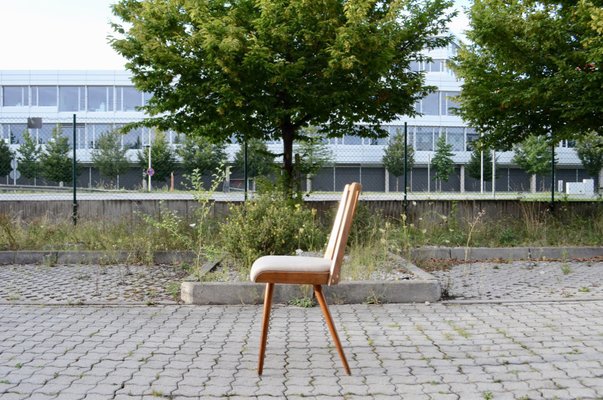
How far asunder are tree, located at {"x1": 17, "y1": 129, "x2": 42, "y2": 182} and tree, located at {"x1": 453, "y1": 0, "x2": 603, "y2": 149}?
42.2ft

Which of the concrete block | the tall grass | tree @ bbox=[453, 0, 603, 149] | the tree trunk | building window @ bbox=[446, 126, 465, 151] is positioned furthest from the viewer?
building window @ bbox=[446, 126, 465, 151]

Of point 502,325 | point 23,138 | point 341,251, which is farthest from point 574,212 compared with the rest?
point 23,138

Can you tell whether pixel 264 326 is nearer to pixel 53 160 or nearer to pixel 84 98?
pixel 53 160

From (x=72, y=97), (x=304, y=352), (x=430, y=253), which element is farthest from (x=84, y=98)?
(x=304, y=352)

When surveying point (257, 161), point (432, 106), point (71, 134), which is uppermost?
point (432, 106)

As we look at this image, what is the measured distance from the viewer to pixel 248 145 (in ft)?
53.8

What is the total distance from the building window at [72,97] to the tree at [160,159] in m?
23.4

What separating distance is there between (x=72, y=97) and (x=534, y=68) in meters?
55.2

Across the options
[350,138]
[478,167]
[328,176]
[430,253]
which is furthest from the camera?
[478,167]

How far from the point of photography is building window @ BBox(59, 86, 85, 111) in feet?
202

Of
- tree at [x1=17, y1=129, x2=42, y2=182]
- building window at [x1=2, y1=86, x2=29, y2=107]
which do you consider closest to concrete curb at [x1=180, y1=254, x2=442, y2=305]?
tree at [x1=17, y1=129, x2=42, y2=182]

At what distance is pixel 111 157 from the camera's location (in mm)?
40312

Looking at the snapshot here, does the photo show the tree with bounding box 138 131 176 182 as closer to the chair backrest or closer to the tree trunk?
the tree trunk

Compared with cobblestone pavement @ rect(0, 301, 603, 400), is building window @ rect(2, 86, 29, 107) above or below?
above
